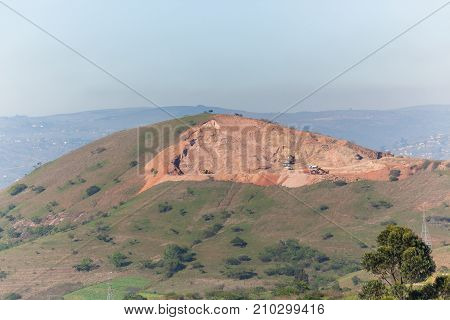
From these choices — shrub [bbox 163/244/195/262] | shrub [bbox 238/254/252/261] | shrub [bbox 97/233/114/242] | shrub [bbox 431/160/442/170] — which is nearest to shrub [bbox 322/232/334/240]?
shrub [bbox 238/254/252/261]

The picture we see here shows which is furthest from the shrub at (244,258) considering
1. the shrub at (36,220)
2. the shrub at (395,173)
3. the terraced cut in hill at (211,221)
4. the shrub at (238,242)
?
the shrub at (36,220)

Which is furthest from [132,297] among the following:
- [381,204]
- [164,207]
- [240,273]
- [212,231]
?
[381,204]

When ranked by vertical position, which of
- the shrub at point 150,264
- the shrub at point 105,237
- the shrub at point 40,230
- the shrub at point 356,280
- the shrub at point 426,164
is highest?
the shrub at point 426,164

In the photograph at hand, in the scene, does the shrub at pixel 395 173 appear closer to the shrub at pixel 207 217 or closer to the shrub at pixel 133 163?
the shrub at pixel 207 217

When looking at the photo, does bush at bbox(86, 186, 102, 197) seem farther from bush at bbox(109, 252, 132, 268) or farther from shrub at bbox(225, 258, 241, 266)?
shrub at bbox(225, 258, 241, 266)
